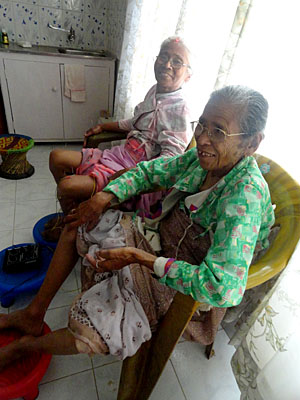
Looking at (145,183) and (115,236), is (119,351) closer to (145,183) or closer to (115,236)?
(115,236)

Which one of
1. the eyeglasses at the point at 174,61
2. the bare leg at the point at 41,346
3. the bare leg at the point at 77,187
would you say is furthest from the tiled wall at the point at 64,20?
the bare leg at the point at 41,346

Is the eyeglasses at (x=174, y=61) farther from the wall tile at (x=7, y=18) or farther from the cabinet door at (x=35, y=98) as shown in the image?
the wall tile at (x=7, y=18)

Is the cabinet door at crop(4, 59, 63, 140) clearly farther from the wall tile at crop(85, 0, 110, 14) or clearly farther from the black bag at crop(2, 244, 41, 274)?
the black bag at crop(2, 244, 41, 274)

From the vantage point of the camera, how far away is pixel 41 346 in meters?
1.01

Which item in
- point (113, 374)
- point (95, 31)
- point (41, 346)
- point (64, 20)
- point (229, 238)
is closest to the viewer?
point (229, 238)

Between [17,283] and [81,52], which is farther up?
[81,52]

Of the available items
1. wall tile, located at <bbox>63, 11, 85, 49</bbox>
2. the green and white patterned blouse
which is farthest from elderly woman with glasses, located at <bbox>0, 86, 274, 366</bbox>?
wall tile, located at <bbox>63, 11, 85, 49</bbox>

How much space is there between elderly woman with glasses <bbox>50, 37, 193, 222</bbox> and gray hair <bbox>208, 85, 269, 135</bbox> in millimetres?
614

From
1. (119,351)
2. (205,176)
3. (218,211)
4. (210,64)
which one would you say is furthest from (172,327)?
(210,64)

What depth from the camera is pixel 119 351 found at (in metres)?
0.83

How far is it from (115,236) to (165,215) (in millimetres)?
249

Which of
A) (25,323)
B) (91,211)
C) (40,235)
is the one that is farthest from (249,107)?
(40,235)

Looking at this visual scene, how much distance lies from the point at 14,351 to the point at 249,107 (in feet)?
4.07

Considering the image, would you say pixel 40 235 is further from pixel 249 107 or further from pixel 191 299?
pixel 249 107
